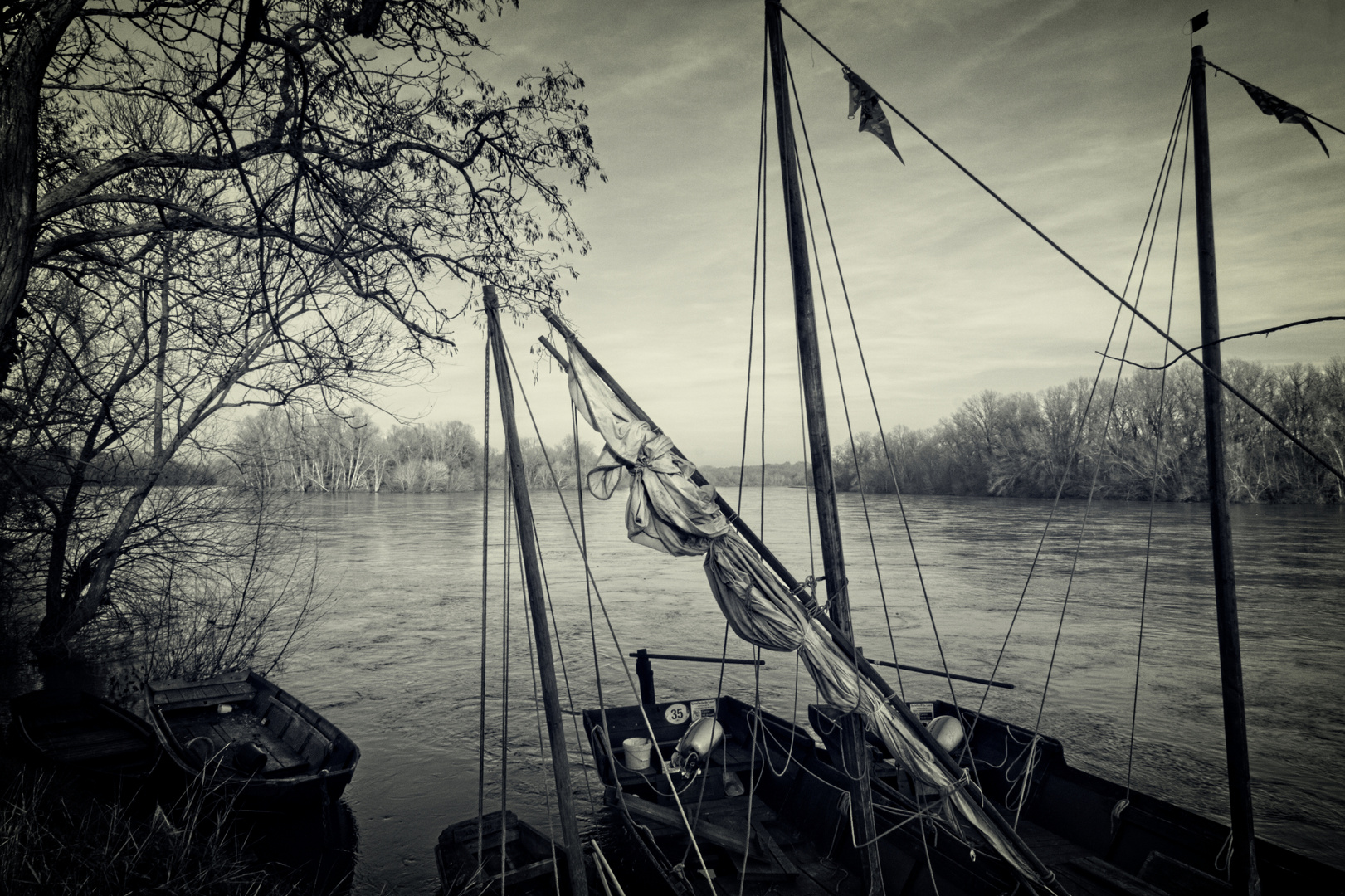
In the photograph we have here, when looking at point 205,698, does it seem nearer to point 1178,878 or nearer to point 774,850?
point 774,850

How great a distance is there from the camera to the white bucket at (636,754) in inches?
401

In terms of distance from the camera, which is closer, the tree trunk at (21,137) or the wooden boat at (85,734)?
the tree trunk at (21,137)

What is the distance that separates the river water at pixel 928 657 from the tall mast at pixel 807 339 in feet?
3.87

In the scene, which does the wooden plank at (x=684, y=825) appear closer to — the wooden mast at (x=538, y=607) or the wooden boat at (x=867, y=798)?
the wooden boat at (x=867, y=798)

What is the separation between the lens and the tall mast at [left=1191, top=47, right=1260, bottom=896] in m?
6.74

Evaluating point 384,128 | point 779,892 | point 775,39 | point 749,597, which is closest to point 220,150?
point 384,128

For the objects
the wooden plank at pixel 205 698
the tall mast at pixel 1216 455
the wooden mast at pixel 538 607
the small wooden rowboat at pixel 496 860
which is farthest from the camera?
the wooden plank at pixel 205 698

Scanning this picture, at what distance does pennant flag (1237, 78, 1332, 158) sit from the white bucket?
966 centimetres

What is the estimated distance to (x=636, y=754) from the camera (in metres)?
10.2

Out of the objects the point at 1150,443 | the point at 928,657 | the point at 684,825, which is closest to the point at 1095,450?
the point at 1150,443

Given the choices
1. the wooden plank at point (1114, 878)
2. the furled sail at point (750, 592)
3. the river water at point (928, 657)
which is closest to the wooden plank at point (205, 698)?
the river water at point (928, 657)

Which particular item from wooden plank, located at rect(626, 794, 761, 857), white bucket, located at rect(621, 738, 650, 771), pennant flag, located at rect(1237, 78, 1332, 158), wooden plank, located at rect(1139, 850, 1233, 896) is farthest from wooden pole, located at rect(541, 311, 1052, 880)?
pennant flag, located at rect(1237, 78, 1332, 158)

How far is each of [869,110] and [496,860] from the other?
798cm

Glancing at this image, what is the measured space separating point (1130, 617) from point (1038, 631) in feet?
11.6
